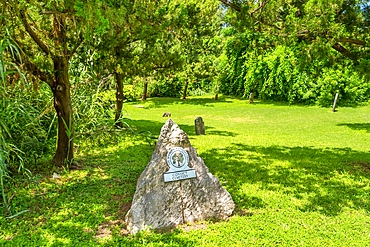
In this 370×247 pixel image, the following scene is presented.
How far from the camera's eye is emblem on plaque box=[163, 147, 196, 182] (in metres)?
3.24

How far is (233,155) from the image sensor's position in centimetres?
632

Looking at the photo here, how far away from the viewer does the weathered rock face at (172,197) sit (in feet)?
10.2

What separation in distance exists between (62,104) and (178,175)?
2.30 metres

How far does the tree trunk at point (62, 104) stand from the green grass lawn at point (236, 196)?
0.45m

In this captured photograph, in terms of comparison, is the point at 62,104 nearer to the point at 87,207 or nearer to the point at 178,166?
the point at 87,207

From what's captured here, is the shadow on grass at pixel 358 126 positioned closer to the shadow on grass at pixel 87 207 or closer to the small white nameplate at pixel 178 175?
the shadow on grass at pixel 87 207

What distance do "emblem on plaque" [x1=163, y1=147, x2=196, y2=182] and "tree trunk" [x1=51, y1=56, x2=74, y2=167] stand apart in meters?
1.90

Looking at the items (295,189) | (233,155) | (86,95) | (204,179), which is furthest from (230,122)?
(204,179)

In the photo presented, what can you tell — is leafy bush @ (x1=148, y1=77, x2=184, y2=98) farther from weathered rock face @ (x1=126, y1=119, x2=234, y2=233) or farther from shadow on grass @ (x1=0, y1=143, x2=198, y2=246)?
weathered rock face @ (x1=126, y1=119, x2=234, y2=233)

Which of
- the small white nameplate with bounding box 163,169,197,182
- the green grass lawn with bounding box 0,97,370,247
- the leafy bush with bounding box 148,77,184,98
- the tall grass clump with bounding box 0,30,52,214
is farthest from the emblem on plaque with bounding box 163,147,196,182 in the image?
the leafy bush with bounding box 148,77,184,98

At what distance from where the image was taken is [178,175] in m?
3.26

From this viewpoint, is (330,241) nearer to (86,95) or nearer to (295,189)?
(295,189)

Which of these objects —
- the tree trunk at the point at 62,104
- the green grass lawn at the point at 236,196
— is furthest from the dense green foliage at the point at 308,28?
the tree trunk at the point at 62,104

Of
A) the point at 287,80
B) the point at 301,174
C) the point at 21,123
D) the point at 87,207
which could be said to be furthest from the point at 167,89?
the point at 87,207
